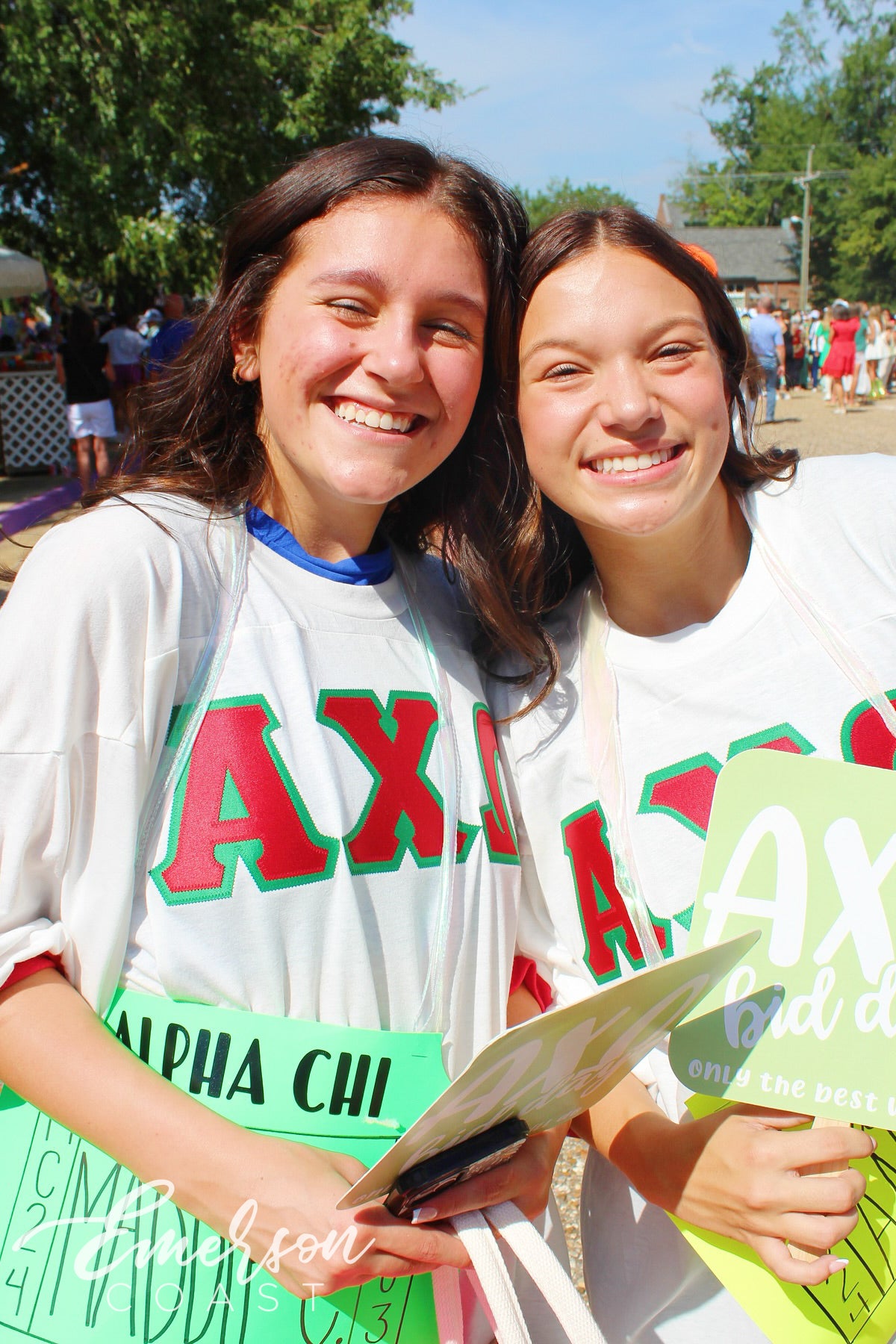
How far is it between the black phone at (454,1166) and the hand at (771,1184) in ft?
0.91

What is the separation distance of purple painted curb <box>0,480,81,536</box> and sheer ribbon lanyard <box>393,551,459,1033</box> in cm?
879

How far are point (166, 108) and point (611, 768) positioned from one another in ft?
51.9

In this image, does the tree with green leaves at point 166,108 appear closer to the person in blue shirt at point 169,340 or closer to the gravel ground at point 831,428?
the person in blue shirt at point 169,340

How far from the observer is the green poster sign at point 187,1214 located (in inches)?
52.1

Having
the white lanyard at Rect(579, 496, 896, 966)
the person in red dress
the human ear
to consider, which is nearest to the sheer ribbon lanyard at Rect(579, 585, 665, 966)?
the white lanyard at Rect(579, 496, 896, 966)

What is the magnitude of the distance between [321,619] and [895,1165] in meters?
1.09

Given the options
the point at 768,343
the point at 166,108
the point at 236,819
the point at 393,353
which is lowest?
the point at 768,343

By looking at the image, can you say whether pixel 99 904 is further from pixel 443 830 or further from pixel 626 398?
pixel 626 398

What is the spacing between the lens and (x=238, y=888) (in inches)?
56.0

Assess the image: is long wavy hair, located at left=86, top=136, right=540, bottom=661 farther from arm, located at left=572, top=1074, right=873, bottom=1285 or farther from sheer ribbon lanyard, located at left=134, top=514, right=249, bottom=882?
arm, located at left=572, top=1074, right=873, bottom=1285

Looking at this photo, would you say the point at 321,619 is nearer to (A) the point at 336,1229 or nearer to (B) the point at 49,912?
(B) the point at 49,912

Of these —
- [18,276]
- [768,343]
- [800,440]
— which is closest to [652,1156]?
[18,276]

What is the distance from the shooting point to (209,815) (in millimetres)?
1443

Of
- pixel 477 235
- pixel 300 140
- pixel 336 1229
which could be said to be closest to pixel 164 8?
pixel 300 140
